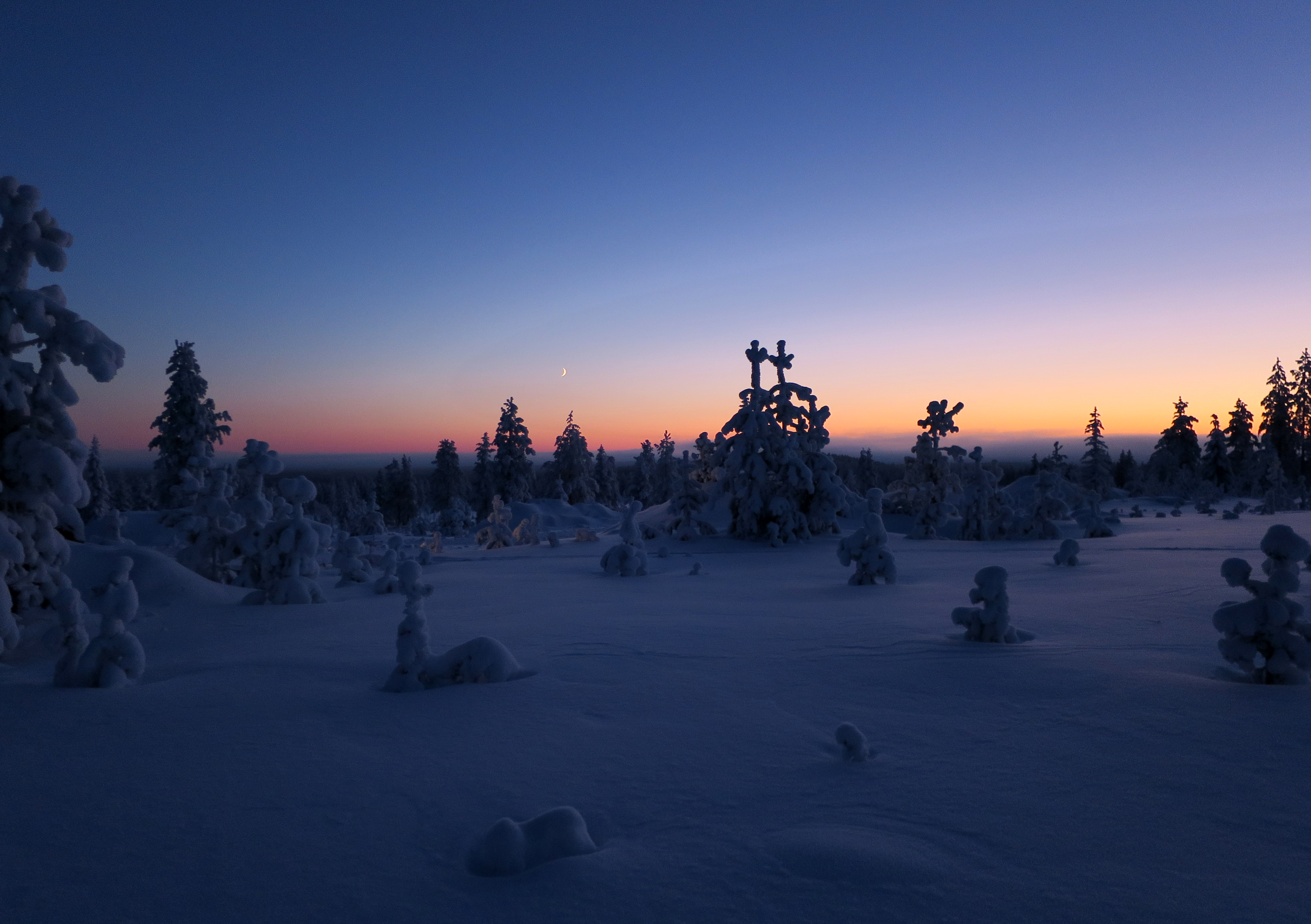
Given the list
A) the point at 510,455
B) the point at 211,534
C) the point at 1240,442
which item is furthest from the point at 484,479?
the point at 1240,442

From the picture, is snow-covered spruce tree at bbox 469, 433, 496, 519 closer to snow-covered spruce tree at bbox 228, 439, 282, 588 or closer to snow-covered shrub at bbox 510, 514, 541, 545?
snow-covered shrub at bbox 510, 514, 541, 545

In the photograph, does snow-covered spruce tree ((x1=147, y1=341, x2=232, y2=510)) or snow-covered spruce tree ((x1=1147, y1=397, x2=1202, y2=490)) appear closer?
snow-covered spruce tree ((x1=147, y1=341, x2=232, y2=510))

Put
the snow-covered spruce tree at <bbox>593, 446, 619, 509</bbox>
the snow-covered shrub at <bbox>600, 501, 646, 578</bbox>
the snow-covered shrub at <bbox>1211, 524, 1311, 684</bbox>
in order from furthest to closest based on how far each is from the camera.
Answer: the snow-covered spruce tree at <bbox>593, 446, 619, 509</bbox> → the snow-covered shrub at <bbox>600, 501, 646, 578</bbox> → the snow-covered shrub at <bbox>1211, 524, 1311, 684</bbox>

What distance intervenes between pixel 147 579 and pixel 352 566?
13.2ft

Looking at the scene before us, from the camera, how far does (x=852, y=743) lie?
433 cm

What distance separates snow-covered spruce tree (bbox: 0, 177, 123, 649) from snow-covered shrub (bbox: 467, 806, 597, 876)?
7.93 meters

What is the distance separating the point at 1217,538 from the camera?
18.4 metres

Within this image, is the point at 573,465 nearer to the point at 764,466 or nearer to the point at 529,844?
the point at 764,466

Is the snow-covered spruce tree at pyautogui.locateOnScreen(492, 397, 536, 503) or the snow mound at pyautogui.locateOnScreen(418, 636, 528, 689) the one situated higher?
the snow-covered spruce tree at pyautogui.locateOnScreen(492, 397, 536, 503)

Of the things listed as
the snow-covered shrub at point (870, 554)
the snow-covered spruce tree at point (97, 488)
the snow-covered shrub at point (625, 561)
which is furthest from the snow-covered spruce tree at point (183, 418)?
the snow-covered shrub at point (870, 554)

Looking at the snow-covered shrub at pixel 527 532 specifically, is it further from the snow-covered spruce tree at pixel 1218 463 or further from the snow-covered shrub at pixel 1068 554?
the snow-covered spruce tree at pixel 1218 463

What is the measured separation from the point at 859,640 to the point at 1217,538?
1657 centimetres

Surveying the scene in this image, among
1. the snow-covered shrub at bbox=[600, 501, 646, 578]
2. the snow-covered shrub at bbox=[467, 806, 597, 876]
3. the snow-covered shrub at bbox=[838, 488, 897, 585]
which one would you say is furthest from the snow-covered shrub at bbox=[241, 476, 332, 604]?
the snow-covered shrub at bbox=[467, 806, 597, 876]

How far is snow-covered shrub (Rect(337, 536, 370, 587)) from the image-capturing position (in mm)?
15406
